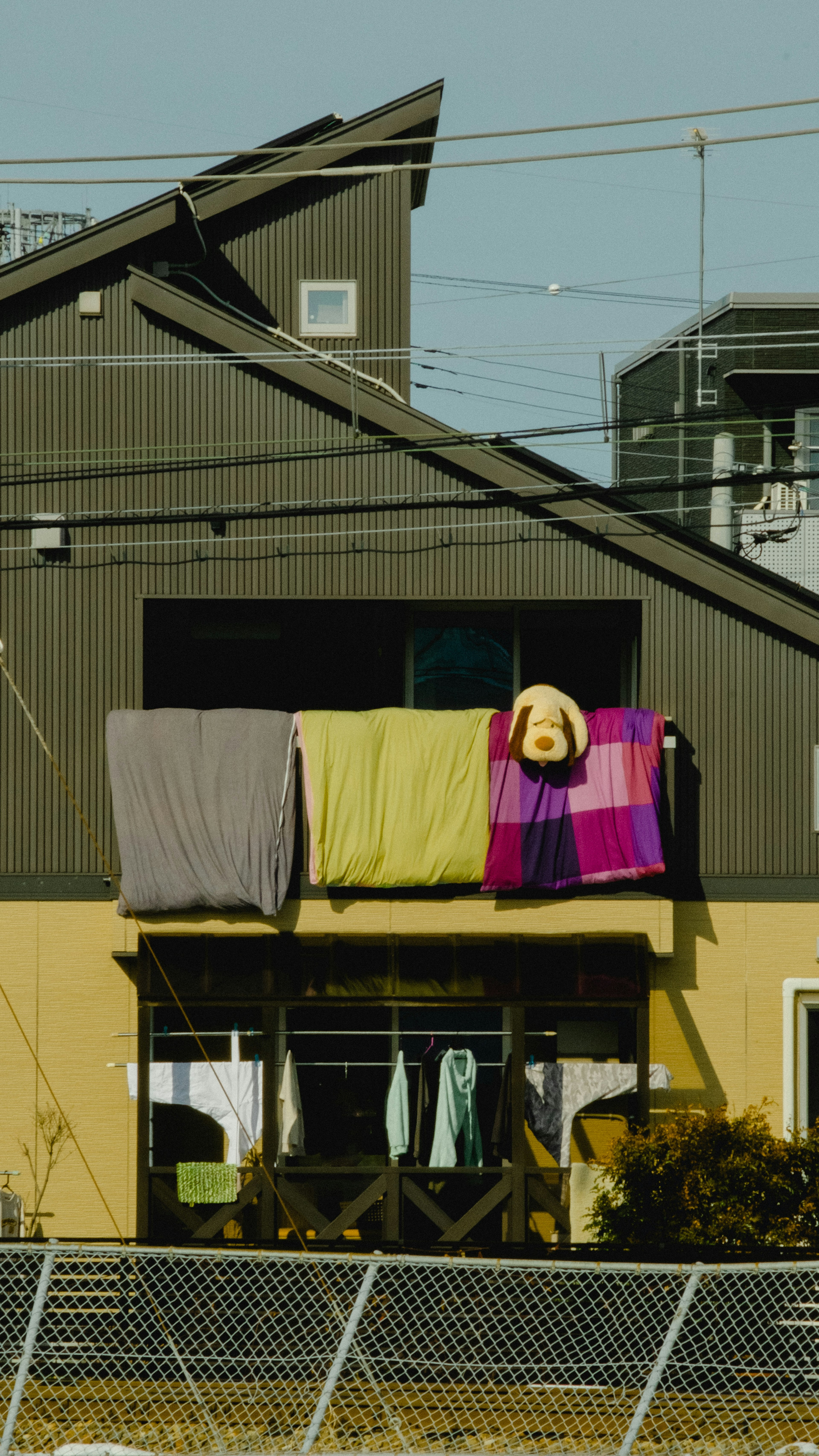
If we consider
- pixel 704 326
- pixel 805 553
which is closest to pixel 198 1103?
pixel 805 553

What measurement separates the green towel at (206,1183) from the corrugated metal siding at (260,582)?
3.19 meters

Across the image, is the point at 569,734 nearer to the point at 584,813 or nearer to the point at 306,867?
the point at 584,813

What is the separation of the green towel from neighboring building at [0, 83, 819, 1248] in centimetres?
26

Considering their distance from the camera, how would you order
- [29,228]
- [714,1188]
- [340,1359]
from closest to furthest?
[340,1359], [714,1188], [29,228]

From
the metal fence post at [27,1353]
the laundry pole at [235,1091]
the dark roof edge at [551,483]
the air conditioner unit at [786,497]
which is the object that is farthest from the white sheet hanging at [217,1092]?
the air conditioner unit at [786,497]

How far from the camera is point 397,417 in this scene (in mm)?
15289

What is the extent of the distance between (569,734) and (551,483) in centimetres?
258

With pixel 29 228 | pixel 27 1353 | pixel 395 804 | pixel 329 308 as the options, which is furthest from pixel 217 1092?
pixel 29 228

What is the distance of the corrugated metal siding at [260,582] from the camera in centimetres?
1521

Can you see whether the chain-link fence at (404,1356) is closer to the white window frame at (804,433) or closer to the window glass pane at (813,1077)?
the window glass pane at (813,1077)

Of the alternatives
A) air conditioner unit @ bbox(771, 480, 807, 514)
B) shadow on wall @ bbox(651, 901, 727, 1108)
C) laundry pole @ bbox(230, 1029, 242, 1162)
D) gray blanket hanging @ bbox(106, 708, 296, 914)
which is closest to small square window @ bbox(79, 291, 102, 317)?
gray blanket hanging @ bbox(106, 708, 296, 914)

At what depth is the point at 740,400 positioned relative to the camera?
2405cm

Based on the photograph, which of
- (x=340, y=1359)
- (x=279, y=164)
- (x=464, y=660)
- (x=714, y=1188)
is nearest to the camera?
(x=340, y=1359)

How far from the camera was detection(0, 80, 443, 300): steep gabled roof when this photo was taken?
51.9ft
